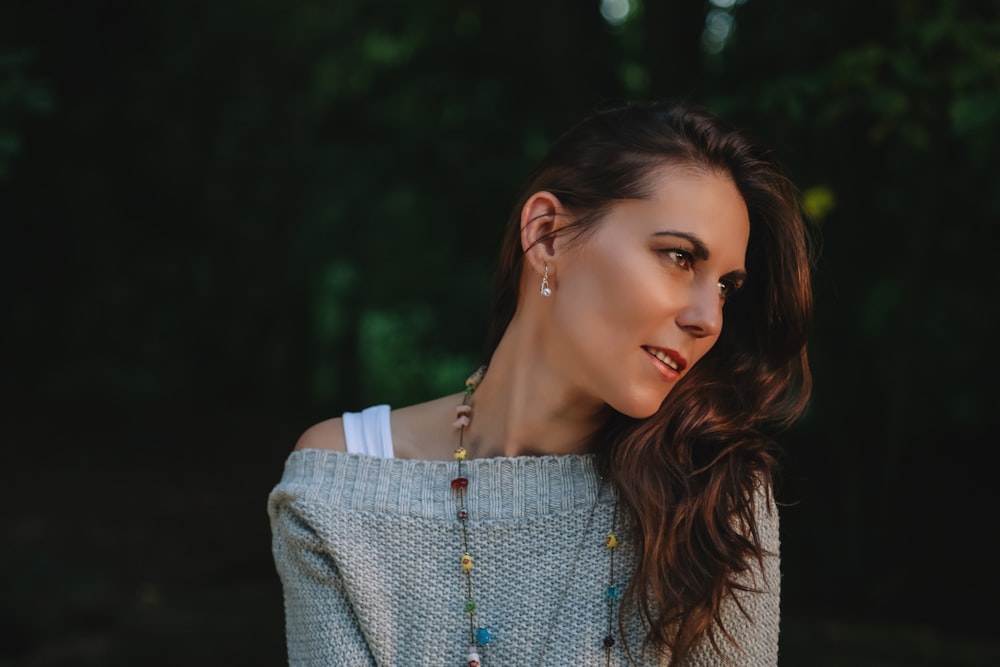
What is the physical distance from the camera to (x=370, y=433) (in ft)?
7.47

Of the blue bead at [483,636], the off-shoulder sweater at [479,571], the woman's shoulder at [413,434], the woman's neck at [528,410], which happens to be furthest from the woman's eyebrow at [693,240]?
the blue bead at [483,636]

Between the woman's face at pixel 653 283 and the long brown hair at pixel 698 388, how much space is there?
0.05 meters

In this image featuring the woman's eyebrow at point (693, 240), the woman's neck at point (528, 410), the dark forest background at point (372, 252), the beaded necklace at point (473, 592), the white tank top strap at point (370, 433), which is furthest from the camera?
the dark forest background at point (372, 252)

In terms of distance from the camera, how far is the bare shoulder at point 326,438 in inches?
89.5

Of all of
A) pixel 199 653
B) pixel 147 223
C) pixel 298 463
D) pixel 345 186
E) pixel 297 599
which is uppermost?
Result: pixel 345 186

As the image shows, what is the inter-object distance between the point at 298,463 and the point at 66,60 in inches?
209

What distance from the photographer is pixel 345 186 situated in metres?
8.66

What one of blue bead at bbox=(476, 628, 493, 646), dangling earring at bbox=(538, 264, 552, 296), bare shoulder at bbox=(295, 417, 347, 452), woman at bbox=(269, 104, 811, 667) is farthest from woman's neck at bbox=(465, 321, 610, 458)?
blue bead at bbox=(476, 628, 493, 646)

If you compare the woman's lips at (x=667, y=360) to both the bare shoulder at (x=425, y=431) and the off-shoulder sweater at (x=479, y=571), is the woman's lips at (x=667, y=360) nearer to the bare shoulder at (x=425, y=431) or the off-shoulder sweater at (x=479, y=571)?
the off-shoulder sweater at (x=479, y=571)

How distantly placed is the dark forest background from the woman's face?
1.31 ft

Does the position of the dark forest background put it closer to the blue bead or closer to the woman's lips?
the woman's lips

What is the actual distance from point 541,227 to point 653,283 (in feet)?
0.98

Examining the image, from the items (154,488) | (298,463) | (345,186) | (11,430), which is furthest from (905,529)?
(11,430)

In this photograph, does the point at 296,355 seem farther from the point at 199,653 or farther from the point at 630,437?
the point at 630,437
